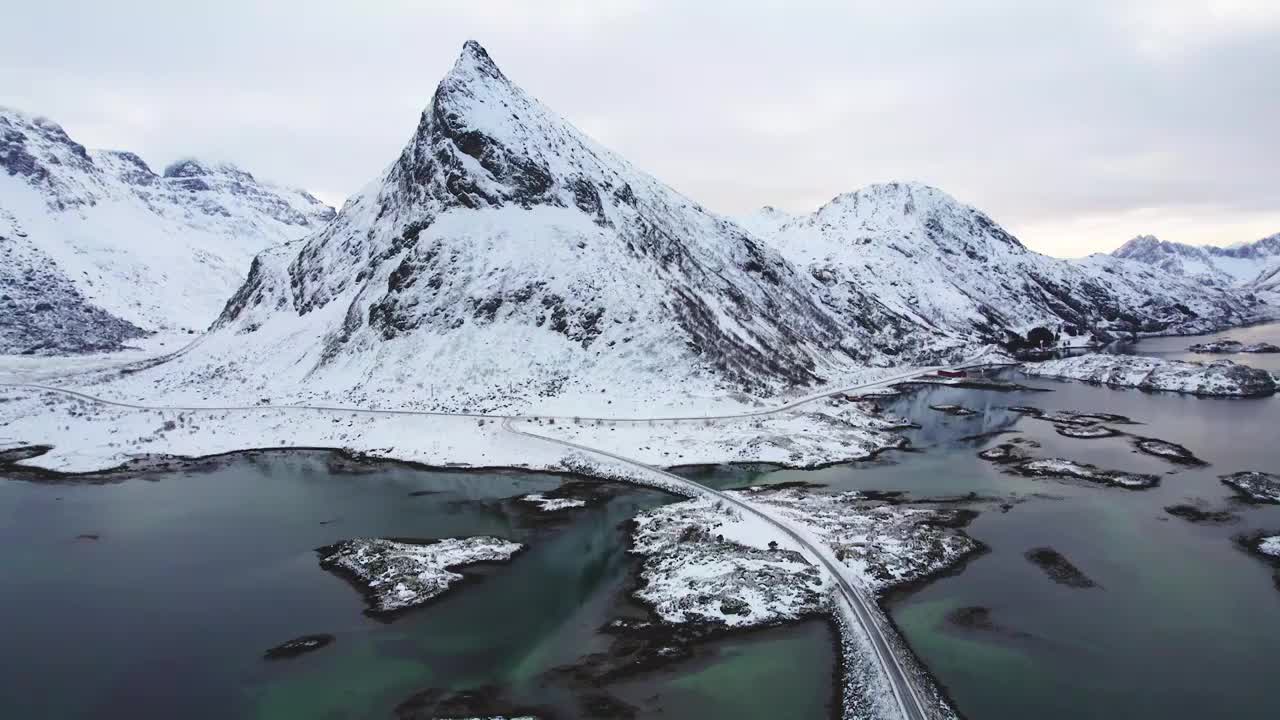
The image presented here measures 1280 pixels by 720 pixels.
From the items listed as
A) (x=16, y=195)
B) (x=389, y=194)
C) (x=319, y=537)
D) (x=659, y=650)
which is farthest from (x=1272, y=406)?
(x=16, y=195)

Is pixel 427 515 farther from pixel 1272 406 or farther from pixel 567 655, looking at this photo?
pixel 1272 406

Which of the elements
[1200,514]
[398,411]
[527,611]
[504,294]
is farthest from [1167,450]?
[398,411]

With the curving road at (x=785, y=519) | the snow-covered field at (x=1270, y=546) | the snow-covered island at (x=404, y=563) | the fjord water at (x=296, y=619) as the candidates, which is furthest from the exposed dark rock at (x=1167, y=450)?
the snow-covered island at (x=404, y=563)

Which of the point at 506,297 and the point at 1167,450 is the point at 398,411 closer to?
the point at 506,297

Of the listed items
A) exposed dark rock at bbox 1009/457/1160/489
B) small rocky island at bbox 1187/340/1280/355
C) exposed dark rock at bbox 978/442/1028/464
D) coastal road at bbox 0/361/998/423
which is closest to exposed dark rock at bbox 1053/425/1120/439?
exposed dark rock at bbox 978/442/1028/464

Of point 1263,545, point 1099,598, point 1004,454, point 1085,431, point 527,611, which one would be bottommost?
point 527,611
